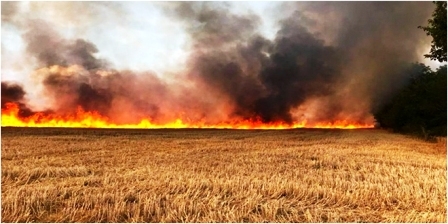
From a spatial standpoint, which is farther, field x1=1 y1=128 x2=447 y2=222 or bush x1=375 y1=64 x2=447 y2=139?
bush x1=375 y1=64 x2=447 y2=139

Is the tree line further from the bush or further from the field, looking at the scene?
the field

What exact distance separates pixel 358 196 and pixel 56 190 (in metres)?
5.81

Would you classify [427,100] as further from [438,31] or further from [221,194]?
[221,194]

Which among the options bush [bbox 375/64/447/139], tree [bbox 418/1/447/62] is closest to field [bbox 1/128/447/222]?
tree [bbox 418/1/447/62]

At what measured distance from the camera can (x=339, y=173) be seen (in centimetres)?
1378

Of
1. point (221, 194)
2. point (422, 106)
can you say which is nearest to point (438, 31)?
point (221, 194)

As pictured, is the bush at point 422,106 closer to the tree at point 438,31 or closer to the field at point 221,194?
the tree at point 438,31

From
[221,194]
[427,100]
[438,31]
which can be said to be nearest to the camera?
[221,194]

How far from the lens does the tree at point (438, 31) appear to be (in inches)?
1101

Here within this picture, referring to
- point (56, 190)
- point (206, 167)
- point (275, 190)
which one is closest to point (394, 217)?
point (275, 190)

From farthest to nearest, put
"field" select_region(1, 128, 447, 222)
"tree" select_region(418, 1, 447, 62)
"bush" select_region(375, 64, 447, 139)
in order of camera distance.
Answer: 1. "bush" select_region(375, 64, 447, 139)
2. "tree" select_region(418, 1, 447, 62)
3. "field" select_region(1, 128, 447, 222)

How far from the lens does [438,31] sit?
2816 centimetres

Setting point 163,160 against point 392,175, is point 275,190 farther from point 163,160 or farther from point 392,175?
point 163,160

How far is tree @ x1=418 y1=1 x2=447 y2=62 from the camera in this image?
28.0 metres
